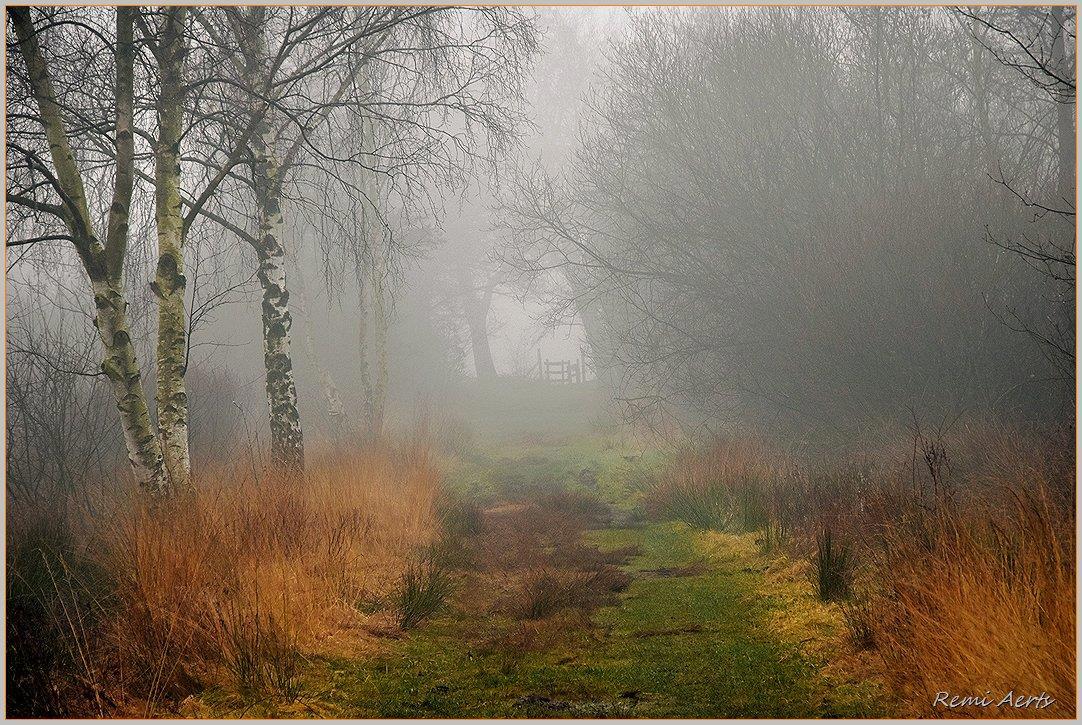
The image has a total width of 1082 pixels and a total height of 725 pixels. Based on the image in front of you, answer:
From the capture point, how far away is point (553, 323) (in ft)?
46.1

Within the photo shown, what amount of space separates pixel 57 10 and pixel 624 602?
614 cm

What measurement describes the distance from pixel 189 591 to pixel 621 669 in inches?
97.9

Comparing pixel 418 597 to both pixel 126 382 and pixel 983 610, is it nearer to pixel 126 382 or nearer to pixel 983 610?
pixel 126 382

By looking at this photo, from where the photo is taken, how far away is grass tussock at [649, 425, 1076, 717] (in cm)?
330

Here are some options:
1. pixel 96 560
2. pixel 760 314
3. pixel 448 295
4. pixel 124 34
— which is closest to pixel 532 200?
pixel 760 314

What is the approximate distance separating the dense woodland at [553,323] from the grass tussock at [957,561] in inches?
1.1

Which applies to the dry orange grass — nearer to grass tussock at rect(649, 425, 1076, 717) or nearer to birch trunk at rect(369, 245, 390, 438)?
grass tussock at rect(649, 425, 1076, 717)

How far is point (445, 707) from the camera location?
3930 mm

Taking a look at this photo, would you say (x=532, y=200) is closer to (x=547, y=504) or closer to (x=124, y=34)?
(x=547, y=504)

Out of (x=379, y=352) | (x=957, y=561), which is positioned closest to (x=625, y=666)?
(x=957, y=561)

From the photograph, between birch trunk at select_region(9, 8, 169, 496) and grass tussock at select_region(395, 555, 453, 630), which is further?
birch trunk at select_region(9, 8, 169, 496)

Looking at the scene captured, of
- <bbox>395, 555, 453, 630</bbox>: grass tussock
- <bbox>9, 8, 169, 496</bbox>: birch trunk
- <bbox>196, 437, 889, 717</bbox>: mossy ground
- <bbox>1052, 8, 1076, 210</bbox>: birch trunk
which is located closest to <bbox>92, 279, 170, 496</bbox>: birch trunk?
<bbox>9, 8, 169, 496</bbox>: birch trunk

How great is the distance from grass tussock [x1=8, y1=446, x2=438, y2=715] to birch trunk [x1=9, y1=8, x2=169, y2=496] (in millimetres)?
530

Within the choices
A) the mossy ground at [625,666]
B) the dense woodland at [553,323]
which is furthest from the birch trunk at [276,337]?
the mossy ground at [625,666]
